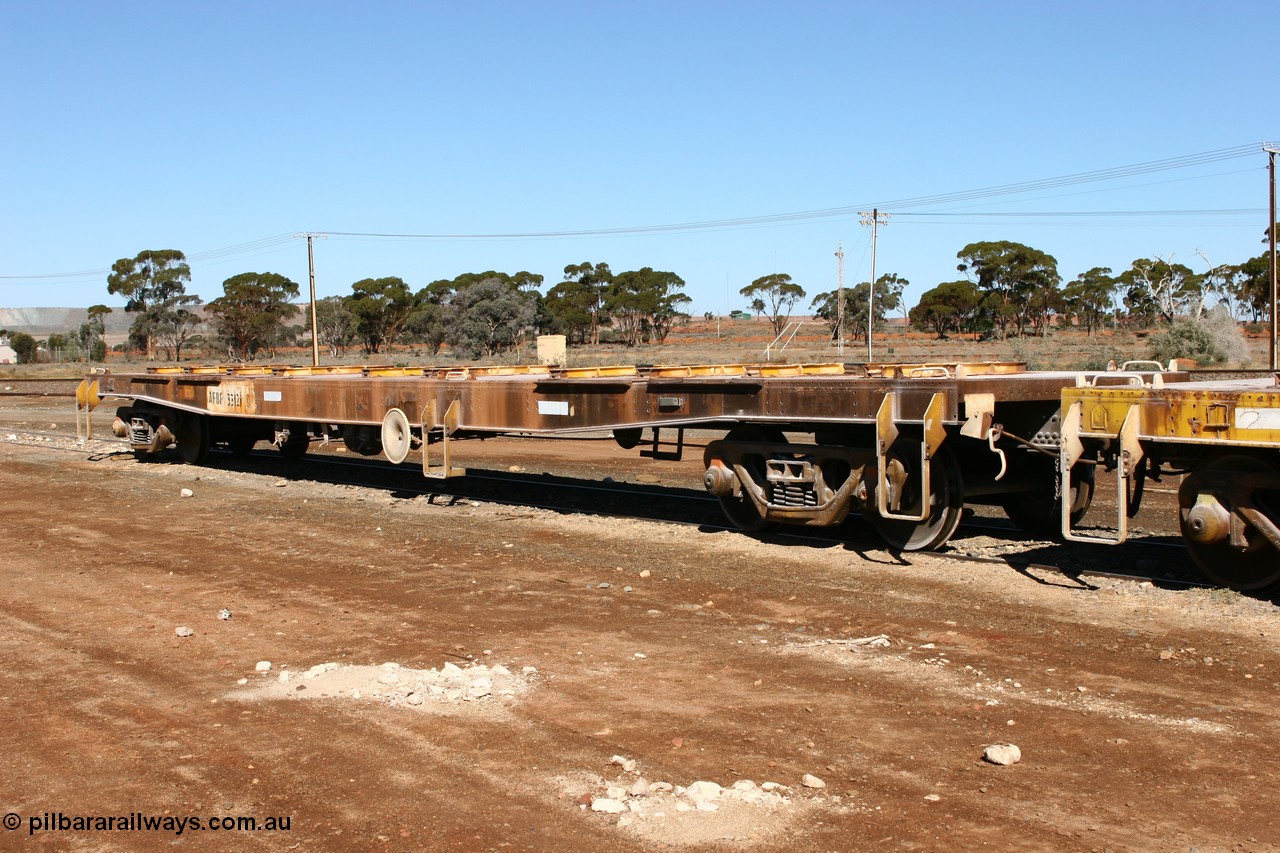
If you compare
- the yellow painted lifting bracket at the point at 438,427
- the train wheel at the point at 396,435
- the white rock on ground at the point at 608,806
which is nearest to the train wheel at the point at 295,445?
the train wheel at the point at 396,435

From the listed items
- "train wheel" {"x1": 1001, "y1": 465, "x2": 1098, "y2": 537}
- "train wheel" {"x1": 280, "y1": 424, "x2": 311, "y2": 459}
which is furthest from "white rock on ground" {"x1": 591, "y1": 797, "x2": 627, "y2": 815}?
"train wheel" {"x1": 280, "y1": 424, "x2": 311, "y2": 459}

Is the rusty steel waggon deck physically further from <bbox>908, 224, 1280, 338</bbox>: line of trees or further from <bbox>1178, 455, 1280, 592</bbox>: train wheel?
<bbox>908, 224, 1280, 338</bbox>: line of trees

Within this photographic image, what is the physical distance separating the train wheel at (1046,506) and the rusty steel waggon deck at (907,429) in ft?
0.06

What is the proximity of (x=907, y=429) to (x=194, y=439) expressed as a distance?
44.0ft

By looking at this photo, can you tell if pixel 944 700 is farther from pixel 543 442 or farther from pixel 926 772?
pixel 543 442

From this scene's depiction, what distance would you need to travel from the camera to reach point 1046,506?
10.7m

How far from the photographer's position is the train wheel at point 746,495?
1069 cm

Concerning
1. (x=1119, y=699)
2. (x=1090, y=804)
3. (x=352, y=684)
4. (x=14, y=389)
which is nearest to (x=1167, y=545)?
(x=1119, y=699)

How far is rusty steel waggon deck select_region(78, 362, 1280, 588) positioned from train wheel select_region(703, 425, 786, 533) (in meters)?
0.02

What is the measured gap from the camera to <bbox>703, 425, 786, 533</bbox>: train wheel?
10688mm

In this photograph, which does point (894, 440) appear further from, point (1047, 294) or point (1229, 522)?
point (1047, 294)

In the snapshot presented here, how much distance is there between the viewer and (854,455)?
9750 mm

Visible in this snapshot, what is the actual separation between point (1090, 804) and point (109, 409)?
40.9 m

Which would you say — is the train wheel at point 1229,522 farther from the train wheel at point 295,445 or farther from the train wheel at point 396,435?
the train wheel at point 295,445
